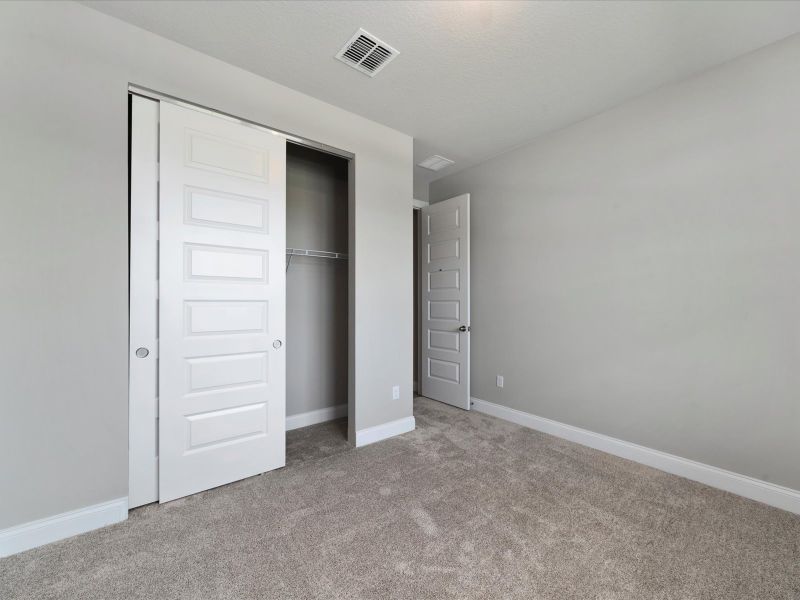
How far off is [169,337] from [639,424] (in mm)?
3538

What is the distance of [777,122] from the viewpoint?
83.0 inches

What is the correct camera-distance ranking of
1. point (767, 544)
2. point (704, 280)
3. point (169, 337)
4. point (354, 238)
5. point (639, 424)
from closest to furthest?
point (767, 544), point (169, 337), point (704, 280), point (639, 424), point (354, 238)

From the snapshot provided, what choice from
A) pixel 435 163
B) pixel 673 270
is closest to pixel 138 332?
pixel 435 163

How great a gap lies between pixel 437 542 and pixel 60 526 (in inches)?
78.7

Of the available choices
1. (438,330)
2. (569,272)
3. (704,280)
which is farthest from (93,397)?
(704,280)

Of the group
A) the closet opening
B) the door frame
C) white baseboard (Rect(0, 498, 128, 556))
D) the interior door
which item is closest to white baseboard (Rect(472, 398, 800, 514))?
the interior door

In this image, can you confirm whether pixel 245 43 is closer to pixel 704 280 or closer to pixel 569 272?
pixel 569 272

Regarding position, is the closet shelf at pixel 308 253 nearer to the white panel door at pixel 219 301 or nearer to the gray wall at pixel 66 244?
the white panel door at pixel 219 301

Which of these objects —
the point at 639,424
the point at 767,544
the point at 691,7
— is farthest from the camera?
the point at 639,424

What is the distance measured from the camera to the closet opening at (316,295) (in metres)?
3.39

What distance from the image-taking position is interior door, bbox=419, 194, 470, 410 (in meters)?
3.90

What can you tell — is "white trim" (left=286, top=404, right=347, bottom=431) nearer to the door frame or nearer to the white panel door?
the white panel door

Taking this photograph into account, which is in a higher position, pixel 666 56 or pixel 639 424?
pixel 666 56

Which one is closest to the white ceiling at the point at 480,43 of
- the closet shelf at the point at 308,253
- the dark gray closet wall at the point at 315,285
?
the dark gray closet wall at the point at 315,285
